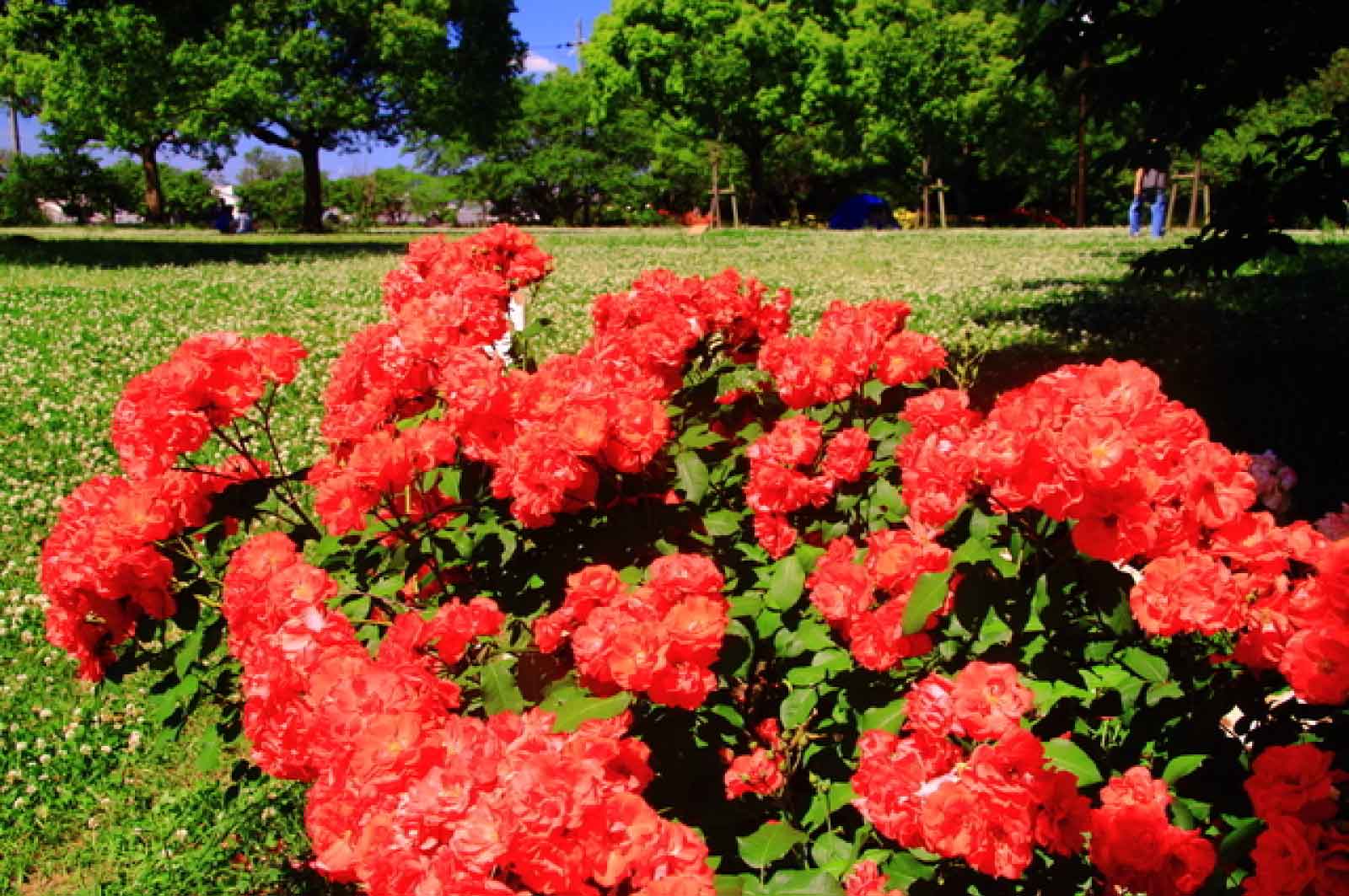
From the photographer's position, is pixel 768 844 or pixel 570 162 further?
pixel 570 162

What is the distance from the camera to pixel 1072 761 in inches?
66.1

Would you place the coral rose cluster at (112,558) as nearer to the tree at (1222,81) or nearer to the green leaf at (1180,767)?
the green leaf at (1180,767)

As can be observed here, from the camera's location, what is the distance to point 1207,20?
5.13 metres

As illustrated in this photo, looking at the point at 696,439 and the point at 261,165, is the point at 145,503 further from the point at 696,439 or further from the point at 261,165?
the point at 261,165

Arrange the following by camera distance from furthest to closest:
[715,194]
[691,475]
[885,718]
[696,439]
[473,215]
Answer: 1. [473,215]
2. [715,194]
3. [696,439]
4. [691,475]
5. [885,718]

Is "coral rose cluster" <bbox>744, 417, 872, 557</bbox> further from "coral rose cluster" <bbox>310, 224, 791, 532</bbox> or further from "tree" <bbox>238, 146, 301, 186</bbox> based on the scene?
"tree" <bbox>238, 146, 301, 186</bbox>

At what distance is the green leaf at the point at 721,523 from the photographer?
2.12 meters

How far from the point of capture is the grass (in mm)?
3078

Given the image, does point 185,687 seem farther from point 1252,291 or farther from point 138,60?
point 138,60

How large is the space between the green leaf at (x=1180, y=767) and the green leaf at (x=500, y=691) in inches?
41.7

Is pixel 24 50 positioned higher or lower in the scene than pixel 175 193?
higher

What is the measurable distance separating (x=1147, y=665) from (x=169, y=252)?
20.4m

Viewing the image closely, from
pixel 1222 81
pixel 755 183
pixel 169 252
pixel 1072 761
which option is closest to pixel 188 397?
pixel 1072 761

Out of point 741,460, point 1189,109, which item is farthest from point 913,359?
point 1189,109
